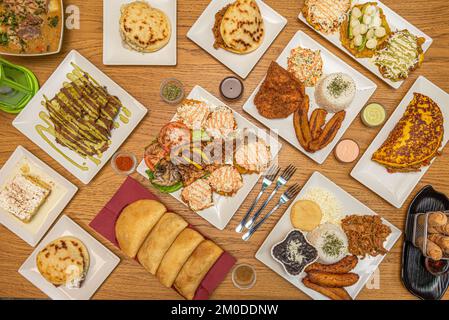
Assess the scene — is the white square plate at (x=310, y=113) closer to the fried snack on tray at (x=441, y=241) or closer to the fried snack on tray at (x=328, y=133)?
the fried snack on tray at (x=328, y=133)

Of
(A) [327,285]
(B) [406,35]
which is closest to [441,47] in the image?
(B) [406,35]

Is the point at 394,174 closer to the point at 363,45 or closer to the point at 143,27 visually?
the point at 363,45

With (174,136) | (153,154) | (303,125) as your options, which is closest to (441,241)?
(303,125)

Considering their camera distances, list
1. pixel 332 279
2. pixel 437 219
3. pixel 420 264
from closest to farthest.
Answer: pixel 437 219 < pixel 332 279 < pixel 420 264

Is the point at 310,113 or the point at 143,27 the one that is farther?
the point at 310,113

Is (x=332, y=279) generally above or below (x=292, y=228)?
below

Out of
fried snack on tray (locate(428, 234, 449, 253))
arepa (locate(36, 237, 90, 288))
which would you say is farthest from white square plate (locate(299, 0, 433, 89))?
arepa (locate(36, 237, 90, 288))
